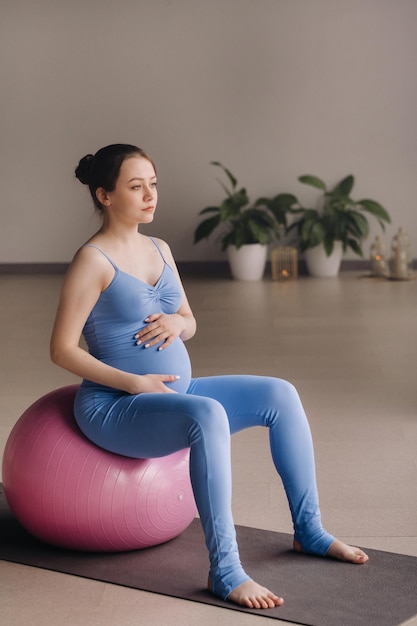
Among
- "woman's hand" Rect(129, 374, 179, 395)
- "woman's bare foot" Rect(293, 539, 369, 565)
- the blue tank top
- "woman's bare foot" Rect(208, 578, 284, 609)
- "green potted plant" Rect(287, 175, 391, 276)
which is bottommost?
"green potted plant" Rect(287, 175, 391, 276)

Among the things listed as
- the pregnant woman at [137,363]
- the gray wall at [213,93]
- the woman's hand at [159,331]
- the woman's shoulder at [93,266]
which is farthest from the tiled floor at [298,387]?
the gray wall at [213,93]

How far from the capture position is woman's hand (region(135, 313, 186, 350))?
7.98 ft

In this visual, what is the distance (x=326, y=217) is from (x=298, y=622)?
5396 millimetres

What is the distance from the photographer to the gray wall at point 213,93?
734 centimetres

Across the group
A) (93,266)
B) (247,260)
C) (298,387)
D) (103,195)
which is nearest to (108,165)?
(103,195)

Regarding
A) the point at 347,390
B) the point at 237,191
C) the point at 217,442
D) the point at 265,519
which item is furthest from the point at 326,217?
the point at 217,442

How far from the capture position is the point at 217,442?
7.15ft

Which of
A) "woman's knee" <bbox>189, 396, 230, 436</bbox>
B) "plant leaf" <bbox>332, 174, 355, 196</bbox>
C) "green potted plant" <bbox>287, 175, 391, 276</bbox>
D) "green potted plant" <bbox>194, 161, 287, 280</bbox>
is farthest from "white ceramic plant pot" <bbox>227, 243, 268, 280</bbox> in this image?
"woman's knee" <bbox>189, 396, 230, 436</bbox>

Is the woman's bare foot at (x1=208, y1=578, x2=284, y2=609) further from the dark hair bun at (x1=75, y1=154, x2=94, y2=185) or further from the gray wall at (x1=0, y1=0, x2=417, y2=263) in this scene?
the gray wall at (x1=0, y1=0, x2=417, y2=263)

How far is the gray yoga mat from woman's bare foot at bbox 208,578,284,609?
0.04ft

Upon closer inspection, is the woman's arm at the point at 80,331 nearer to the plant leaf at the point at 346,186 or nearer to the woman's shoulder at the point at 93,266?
the woman's shoulder at the point at 93,266

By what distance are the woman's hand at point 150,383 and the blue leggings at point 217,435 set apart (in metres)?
0.02

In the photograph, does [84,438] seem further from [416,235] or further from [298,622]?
[416,235]

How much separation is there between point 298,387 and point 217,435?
1943 millimetres
